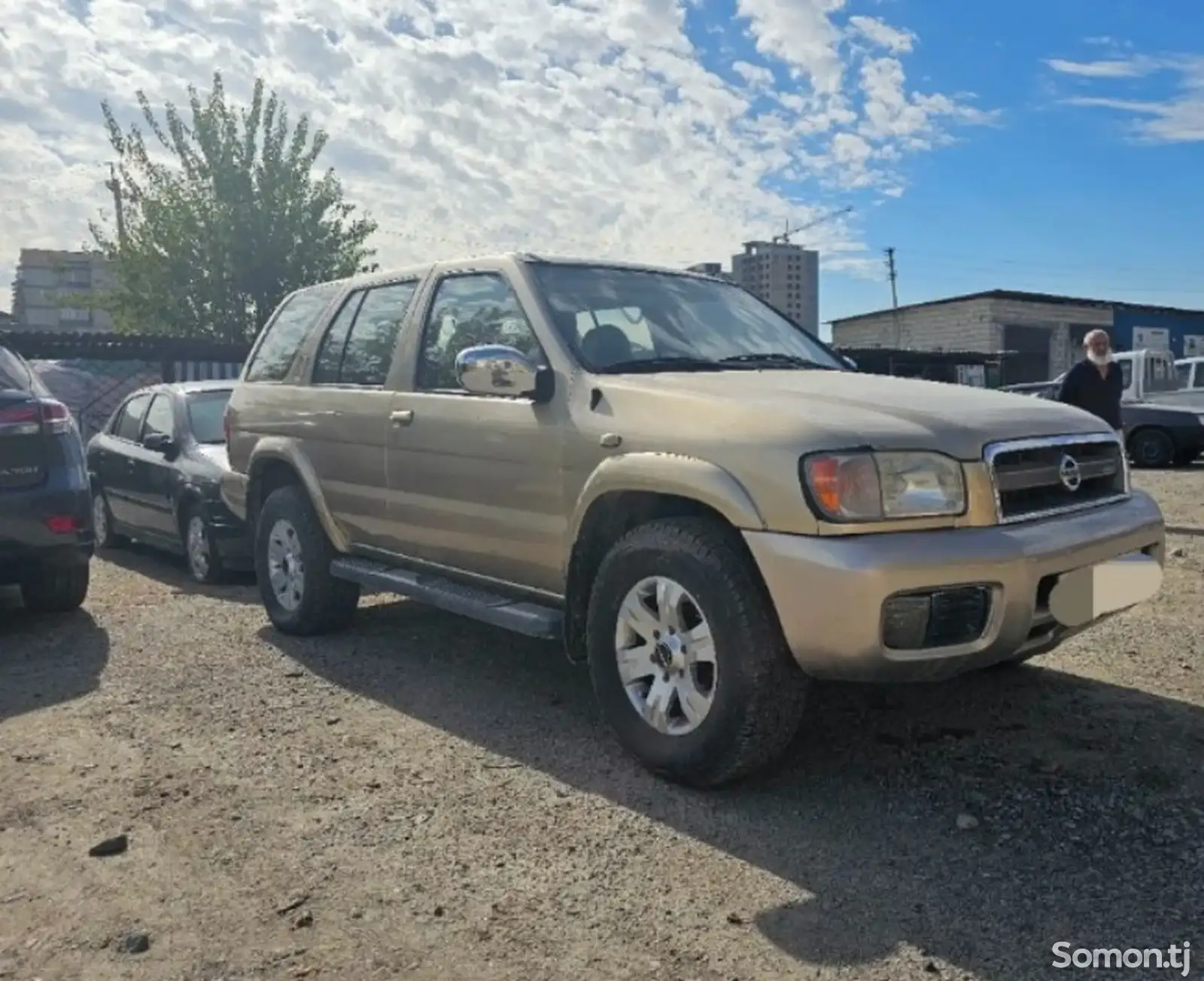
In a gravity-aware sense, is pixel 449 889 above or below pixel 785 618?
below

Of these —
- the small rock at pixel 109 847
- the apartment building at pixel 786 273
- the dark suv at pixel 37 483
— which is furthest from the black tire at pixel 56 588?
the apartment building at pixel 786 273

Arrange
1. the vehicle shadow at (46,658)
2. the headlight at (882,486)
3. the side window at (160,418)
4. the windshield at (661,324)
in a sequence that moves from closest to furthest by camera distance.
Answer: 1. the headlight at (882,486)
2. the windshield at (661,324)
3. the vehicle shadow at (46,658)
4. the side window at (160,418)

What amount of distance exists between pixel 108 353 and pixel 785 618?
47.8ft

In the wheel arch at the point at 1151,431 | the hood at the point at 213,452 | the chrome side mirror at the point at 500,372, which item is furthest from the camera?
the wheel arch at the point at 1151,431

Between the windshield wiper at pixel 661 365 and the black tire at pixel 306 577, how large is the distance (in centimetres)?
209

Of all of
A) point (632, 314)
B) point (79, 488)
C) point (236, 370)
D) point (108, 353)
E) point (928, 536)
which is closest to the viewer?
point (928, 536)

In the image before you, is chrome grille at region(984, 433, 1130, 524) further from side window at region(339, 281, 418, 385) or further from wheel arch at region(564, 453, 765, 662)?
side window at region(339, 281, 418, 385)

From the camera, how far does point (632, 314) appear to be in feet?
14.0

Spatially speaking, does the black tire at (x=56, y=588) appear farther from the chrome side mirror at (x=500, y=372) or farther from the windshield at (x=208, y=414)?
the chrome side mirror at (x=500, y=372)

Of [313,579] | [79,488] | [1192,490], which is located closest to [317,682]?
[313,579]

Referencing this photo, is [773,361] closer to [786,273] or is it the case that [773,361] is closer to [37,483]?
[37,483]

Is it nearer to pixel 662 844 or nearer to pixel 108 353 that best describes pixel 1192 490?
pixel 662 844

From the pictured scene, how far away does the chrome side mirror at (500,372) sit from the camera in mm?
3824

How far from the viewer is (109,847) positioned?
3084mm
